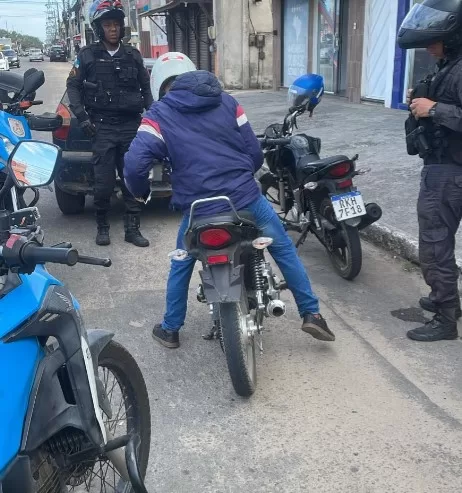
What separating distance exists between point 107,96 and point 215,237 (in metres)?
3.12

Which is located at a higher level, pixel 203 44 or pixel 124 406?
pixel 124 406

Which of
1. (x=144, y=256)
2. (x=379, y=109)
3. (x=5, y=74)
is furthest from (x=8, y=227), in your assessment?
(x=379, y=109)

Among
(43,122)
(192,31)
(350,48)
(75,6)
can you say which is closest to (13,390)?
(43,122)

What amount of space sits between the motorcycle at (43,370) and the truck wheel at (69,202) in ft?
15.8

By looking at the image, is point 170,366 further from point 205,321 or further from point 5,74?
point 5,74

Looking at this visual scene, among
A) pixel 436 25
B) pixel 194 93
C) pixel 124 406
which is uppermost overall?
pixel 436 25

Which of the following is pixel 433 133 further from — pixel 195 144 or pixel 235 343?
pixel 235 343

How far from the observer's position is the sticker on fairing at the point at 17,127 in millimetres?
4746

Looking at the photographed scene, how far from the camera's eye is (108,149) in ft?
18.6

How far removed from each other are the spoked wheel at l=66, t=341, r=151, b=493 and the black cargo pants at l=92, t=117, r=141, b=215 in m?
3.49

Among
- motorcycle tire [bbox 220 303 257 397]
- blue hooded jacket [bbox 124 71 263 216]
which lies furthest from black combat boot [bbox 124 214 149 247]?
motorcycle tire [bbox 220 303 257 397]

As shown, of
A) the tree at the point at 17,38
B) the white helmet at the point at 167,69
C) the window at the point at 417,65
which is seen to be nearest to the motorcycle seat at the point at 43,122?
the white helmet at the point at 167,69

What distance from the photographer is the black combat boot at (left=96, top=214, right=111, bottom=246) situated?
5.90 meters

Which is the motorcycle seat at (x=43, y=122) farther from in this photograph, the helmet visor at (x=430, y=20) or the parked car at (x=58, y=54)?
the parked car at (x=58, y=54)
